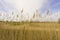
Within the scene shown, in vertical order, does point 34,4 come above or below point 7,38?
above

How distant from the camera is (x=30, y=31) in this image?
102 centimetres

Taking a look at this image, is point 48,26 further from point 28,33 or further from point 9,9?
point 9,9

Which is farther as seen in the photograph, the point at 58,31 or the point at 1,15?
the point at 1,15

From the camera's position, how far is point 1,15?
1.10 m

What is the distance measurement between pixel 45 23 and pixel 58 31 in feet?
0.38

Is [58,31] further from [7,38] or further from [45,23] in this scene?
[7,38]

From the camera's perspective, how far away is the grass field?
39.1 inches

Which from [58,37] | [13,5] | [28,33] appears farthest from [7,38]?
[58,37]

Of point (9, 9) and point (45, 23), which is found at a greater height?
point (9, 9)

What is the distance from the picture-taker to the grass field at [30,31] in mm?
993

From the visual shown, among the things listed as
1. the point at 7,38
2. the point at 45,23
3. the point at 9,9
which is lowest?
the point at 7,38

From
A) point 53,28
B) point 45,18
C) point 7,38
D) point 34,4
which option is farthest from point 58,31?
point 7,38

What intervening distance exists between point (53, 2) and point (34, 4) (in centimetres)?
15

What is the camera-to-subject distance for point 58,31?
98 centimetres
